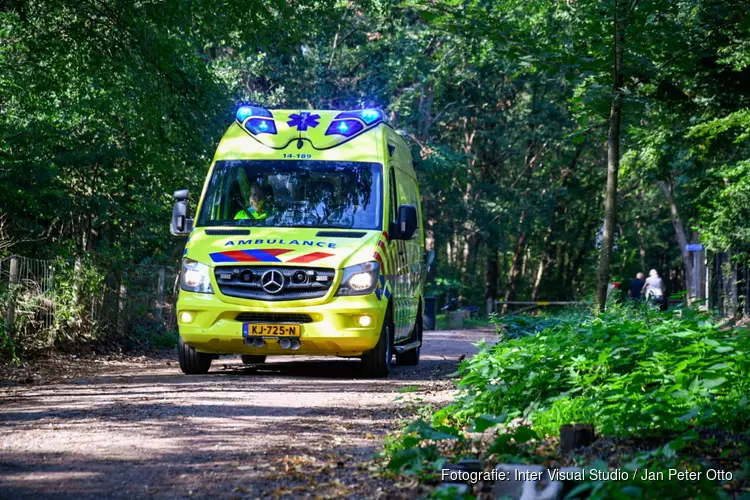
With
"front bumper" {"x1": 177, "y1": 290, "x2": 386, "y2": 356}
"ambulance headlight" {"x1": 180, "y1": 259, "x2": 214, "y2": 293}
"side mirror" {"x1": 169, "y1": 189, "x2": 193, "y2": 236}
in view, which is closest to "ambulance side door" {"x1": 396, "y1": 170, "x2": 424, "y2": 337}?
"front bumper" {"x1": 177, "y1": 290, "x2": 386, "y2": 356}

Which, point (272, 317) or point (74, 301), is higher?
point (74, 301)

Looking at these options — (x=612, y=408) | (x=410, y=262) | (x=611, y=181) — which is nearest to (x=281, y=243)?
(x=410, y=262)

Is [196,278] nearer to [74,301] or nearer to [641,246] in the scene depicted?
[74,301]

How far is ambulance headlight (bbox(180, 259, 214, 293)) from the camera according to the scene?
38.6 ft

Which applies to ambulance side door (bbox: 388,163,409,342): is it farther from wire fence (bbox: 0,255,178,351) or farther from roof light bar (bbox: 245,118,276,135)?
wire fence (bbox: 0,255,178,351)

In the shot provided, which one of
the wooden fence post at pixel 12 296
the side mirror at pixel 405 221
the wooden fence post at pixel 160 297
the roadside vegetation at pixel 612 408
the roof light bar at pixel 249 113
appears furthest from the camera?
the wooden fence post at pixel 160 297

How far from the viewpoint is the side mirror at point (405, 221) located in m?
12.6

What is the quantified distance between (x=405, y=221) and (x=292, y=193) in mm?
1370

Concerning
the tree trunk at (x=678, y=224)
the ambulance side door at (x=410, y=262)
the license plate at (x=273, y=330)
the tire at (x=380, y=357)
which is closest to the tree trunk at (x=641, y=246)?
the tree trunk at (x=678, y=224)

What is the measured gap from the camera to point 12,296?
1381 centimetres

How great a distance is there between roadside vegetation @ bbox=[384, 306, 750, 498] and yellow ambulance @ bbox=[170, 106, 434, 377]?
239cm

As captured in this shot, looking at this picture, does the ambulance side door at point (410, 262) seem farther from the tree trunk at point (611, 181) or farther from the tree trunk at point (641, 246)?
the tree trunk at point (641, 246)

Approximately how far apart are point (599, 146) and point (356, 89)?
15.9 m

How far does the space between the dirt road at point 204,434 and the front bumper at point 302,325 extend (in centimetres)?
40
